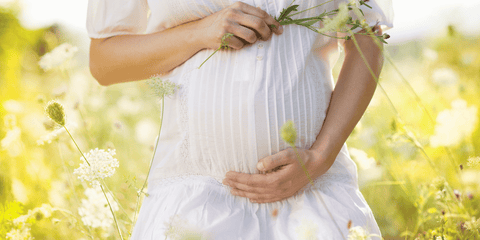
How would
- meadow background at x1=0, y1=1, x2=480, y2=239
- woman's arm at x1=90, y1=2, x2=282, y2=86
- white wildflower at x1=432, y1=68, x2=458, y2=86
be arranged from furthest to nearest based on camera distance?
white wildflower at x1=432, y1=68, x2=458, y2=86
meadow background at x1=0, y1=1, x2=480, y2=239
woman's arm at x1=90, y1=2, x2=282, y2=86

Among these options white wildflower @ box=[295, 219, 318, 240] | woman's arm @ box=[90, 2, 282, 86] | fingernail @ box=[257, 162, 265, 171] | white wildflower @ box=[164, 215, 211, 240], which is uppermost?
woman's arm @ box=[90, 2, 282, 86]

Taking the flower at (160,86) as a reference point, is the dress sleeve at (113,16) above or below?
above

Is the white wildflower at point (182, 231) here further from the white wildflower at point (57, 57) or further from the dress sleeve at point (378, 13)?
the white wildflower at point (57, 57)

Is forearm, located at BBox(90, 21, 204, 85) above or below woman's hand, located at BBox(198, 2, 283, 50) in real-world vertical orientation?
below

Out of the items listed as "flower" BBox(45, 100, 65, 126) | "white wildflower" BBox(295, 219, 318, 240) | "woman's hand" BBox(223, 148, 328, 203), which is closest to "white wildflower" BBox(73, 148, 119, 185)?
"flower" BBox(45, 100, 65, 126)

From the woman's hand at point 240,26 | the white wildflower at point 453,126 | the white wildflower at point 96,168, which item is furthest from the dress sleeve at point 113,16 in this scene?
the white wildflower at point 453,126

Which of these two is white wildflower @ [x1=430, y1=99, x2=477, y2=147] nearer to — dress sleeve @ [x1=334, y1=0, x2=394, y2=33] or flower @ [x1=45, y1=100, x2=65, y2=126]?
dress sleeve @ [x1=334, y1=0, x2=394, y2=33]

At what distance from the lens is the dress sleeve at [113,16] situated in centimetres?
80

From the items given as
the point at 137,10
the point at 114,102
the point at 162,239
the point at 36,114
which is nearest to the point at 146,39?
the point at 137,10

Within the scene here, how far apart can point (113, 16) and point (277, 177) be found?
1.94ft

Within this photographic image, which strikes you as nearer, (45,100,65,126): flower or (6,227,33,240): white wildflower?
(45,100,65,126): flower

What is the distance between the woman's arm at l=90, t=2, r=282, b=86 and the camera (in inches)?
26.7

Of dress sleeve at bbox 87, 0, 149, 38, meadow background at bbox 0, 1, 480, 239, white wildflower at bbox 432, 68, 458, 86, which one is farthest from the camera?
white wildflower at bbox 432, 68, 458, 86

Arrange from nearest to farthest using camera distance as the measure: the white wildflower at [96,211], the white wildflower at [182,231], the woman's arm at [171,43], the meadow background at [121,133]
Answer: the white wildflower at [182,231], the woman's arm at [171,43], the white wildflower at [96,211], the meadow background at [121,133]
